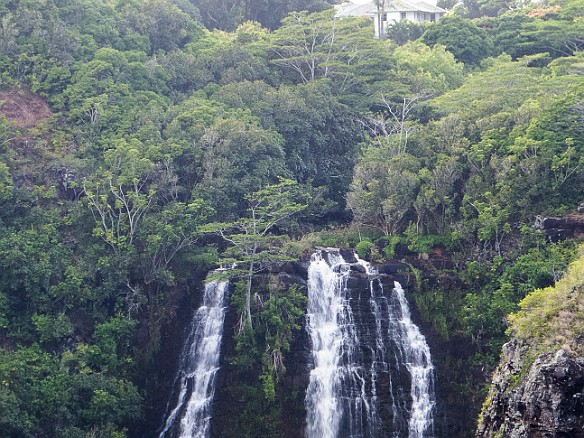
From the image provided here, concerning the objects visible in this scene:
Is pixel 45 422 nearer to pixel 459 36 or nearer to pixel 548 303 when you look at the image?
pixel 548 303

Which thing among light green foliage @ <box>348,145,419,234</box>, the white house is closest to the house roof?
the white house

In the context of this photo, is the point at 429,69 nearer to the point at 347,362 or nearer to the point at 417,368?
the point at 417,368

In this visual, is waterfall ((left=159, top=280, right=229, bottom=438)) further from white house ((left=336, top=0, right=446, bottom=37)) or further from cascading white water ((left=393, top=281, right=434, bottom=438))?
white house ((left=336, top=0, right=446, bottom=37))

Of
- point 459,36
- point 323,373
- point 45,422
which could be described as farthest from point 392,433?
point 459,36

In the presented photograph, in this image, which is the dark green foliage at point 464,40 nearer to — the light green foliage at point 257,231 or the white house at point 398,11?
the white house at point 398,11

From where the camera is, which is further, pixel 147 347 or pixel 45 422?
pixel 147 347

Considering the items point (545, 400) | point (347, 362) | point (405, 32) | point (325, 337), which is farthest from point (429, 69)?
point (545, 400)

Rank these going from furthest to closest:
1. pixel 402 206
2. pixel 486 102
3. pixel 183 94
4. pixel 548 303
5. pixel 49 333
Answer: pixel 183 94, pixel 486 102, pixel 402 206, pixel 49 333, pixel 548 303
